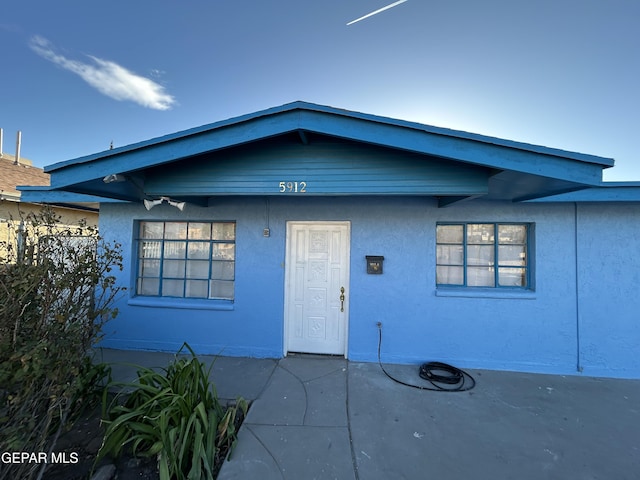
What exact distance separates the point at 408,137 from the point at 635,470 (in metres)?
3.89

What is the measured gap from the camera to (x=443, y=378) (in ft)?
12.6

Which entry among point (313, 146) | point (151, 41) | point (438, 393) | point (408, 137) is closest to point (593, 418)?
point (438, 393)

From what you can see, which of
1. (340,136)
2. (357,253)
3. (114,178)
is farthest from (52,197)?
(357,253)

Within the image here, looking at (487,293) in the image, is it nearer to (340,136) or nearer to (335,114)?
(340,136)

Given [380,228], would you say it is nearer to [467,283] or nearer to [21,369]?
[467,283]

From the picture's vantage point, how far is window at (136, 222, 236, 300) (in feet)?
16.1

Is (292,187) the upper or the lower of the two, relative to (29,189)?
lower

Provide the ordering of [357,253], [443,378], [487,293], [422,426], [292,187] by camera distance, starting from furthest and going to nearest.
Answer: [357,253] → [487,293] → [443,378] → [292,187] → [422,426]

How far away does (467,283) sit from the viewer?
14.7 feet

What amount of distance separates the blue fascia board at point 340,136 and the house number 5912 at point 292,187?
0.64 meters

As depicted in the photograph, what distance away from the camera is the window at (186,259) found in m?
4.89

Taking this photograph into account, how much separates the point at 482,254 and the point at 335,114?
345 centimetres

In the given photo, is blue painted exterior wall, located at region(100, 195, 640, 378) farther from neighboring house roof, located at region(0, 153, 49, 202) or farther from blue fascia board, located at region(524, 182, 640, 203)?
neighboring house roof, located at region(0, 153, 49, 202)

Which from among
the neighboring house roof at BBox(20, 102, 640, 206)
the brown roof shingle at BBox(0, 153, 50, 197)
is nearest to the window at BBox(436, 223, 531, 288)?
the neighboring house roof at BBox(20, 102, 640, 206)
